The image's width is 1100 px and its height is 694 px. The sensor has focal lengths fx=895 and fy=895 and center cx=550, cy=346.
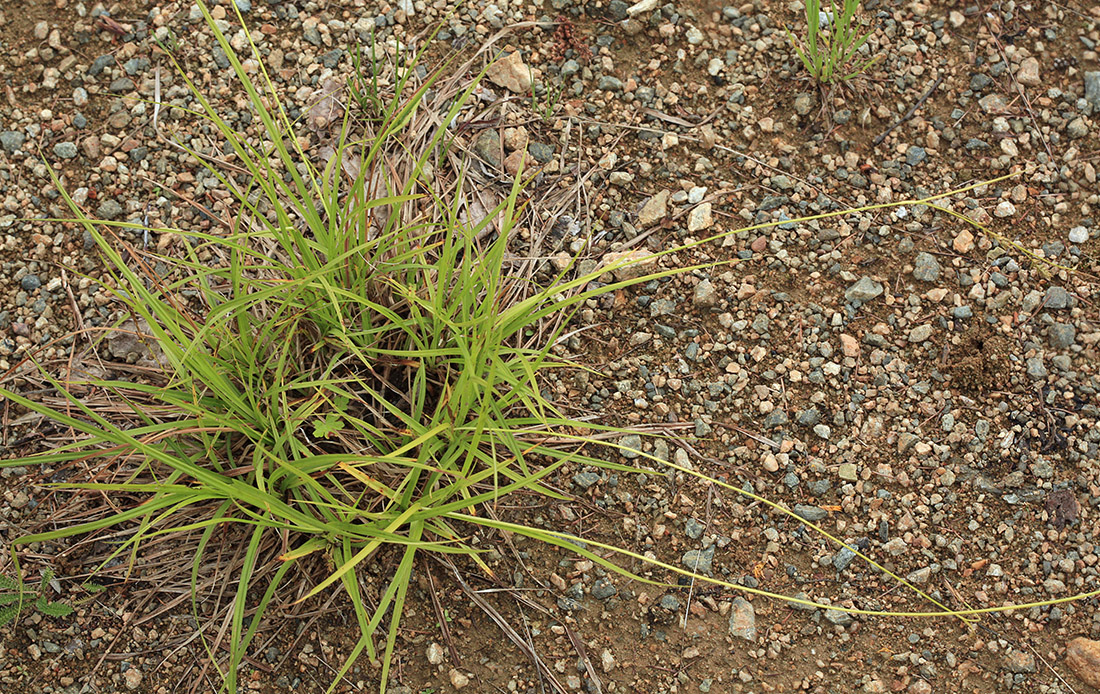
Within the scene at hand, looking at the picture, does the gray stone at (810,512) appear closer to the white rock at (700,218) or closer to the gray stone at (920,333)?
the gray stone at (920,333)

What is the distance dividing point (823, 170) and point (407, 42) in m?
1.23

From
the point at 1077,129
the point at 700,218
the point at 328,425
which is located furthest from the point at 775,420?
the point at 1077,129

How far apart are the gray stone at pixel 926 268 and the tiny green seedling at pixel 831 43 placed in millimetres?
571

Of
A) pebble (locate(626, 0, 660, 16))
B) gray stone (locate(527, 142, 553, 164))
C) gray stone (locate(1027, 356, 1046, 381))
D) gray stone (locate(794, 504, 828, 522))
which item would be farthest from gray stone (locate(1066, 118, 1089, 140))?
gray stone (locate(527, 142, 553, 164))

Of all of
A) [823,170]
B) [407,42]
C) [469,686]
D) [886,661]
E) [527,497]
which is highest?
[407,42]

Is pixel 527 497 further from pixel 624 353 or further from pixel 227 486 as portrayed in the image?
pixel 227 486

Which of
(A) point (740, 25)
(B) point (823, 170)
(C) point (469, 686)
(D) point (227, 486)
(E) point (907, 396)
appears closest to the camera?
(D) point (227, 486)

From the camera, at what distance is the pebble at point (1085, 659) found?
1894 millimetres

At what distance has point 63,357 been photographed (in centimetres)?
216

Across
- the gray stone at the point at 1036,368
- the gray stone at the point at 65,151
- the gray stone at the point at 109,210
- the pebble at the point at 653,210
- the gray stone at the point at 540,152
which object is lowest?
the gray stone at the point at 1036,368

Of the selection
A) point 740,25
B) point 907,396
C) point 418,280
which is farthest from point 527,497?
point 740,25

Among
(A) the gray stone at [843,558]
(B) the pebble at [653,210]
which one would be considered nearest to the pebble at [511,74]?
(B) the pebble at [653,210]

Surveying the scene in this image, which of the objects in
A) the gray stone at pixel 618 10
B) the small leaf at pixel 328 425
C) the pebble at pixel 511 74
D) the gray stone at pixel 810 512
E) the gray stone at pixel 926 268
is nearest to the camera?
the small leaf at pixel 328 425

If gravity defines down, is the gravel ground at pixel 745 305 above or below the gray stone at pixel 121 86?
below
